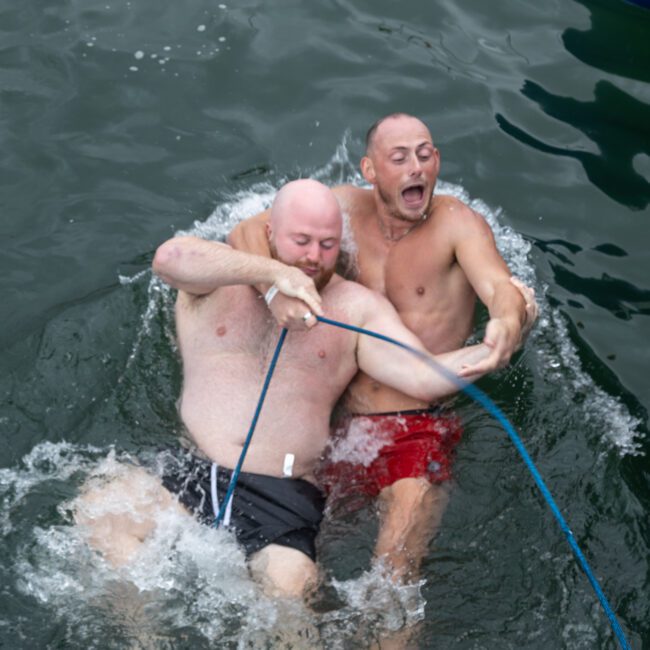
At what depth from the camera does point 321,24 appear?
8.05 meters

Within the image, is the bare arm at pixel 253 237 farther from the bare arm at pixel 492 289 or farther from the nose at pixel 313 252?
the bare arm at pixel 492 289

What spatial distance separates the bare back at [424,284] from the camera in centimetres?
560

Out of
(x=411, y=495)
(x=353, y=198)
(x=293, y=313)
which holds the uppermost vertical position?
(x=293, y=313)

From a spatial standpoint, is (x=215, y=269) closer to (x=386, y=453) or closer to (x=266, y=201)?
(x=386, y=453)

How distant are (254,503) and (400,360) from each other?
92 cm

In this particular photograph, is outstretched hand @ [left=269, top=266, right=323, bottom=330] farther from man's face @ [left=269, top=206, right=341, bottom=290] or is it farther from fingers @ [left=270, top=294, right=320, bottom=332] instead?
man's face @ [left=269, top=206, right=341, bottom=290]

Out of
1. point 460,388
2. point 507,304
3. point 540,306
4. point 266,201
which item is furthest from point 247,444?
point 266,201

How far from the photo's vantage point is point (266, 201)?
703 cm

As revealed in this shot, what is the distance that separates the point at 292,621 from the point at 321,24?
184 inches

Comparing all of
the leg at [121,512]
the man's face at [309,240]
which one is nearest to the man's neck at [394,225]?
the man's face at [309,240]

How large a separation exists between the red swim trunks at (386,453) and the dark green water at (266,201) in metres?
0.18

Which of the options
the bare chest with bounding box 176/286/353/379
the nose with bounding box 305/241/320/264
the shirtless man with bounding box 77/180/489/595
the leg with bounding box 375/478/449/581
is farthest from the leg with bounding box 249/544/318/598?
the nose with bounding box 305/241/320/264

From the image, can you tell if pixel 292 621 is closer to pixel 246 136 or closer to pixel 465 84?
pixel 246 136

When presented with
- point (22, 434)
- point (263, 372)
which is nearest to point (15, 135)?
point (22, 434)
